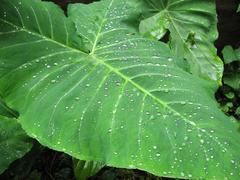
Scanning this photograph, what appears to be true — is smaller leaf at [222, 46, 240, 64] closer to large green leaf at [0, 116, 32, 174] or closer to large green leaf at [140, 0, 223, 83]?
large green leaf at [140, 0, 223, 83]

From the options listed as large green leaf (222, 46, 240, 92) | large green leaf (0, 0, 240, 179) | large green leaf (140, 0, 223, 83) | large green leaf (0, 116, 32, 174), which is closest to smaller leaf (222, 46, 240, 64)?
large green leaf (222, 46, 240, 92)

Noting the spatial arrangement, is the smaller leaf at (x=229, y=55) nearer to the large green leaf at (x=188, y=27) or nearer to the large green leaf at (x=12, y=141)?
the large green leaf at (x=188, y=27)

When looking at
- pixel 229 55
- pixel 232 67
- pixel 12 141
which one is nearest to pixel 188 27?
pixel 229 55

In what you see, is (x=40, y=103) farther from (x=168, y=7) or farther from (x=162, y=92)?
(x=168, y=7)

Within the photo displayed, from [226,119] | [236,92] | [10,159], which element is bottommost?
[236,92]

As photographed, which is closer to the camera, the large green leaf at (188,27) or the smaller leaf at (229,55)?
the large green leaf at (188,27)

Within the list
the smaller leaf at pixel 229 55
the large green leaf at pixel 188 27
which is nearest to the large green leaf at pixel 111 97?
the large green leaf at pixel 188 27

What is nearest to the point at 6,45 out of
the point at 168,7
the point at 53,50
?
the point at 53,50
